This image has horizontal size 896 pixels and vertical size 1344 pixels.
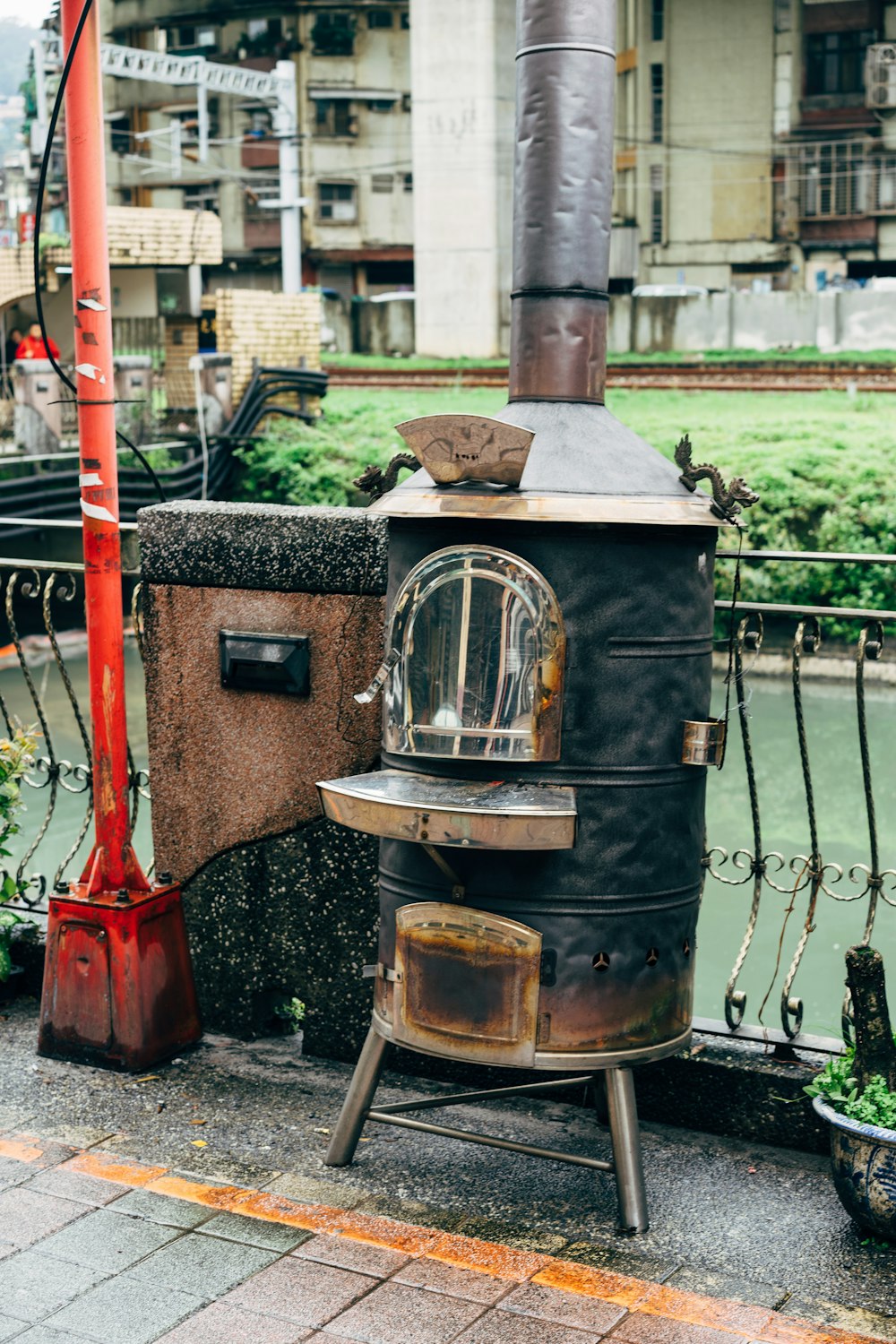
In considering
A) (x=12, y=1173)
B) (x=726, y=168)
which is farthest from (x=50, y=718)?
(x=726, y=168)

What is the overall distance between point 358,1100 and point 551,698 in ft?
3.64

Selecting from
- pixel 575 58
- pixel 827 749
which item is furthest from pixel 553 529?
pixel 827 749

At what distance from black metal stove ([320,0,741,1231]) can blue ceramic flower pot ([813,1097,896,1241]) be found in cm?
44

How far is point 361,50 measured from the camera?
165 feet

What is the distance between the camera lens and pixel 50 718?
15.9 meters

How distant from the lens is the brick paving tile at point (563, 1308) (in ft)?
9.66

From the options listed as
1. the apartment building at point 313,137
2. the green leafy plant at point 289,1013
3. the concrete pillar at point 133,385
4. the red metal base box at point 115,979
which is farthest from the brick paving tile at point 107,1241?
the apartment building at point 313,137

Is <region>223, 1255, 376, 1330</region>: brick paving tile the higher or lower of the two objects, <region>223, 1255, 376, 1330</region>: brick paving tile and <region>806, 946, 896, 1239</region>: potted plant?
the lower

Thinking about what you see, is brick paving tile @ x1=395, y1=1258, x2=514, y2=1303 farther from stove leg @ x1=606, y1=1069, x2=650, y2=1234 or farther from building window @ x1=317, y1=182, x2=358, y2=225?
building window @ x1=317, y1=182, x2=358, y2=225

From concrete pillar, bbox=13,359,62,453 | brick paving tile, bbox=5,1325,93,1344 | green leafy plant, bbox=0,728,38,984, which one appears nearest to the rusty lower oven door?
brick paving tile, bbox=5,1325,93,1344

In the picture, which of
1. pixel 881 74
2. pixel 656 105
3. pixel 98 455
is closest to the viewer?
pixel 98 455

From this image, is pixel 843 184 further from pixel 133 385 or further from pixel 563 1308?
pixel 563 1308

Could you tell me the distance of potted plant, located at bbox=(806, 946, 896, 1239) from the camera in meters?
3.15

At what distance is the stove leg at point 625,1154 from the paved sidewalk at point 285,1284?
205 mm
